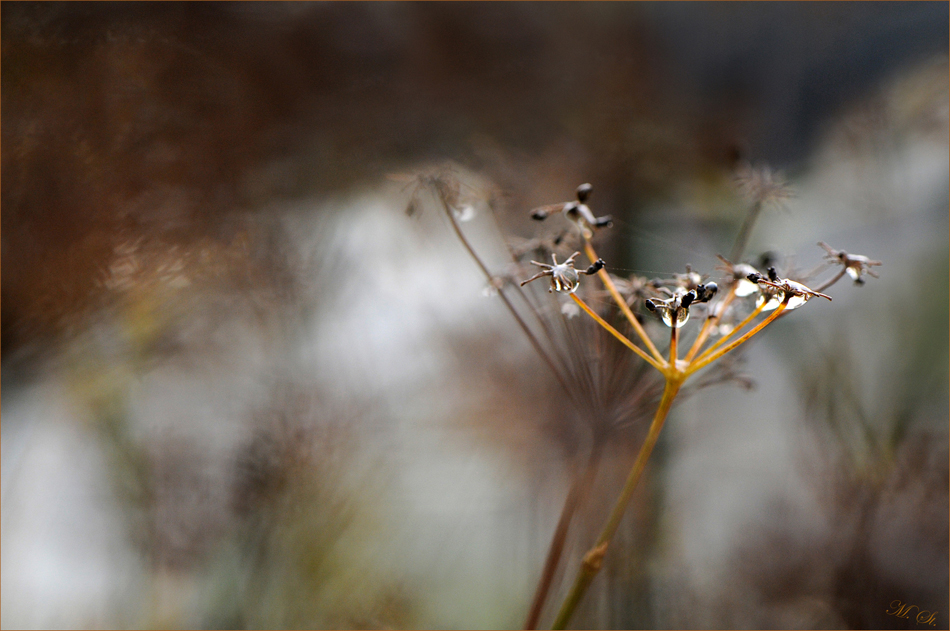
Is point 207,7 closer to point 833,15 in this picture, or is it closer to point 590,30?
point 590,30

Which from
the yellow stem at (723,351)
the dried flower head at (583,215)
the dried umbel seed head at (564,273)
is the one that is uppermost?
the dried flower head at (583,215)

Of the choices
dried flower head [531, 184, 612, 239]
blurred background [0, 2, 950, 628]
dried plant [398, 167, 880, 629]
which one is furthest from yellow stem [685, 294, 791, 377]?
blurred background [0, 2, 950, 628]

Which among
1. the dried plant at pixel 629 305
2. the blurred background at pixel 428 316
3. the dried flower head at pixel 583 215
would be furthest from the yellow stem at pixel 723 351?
the blurred background at pixel 428 316

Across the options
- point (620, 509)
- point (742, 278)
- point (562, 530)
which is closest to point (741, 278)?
point (742, 278)

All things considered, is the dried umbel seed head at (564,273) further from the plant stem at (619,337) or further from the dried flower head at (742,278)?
the dried flower head at (742,278)

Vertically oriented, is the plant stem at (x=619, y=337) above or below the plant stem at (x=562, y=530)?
above

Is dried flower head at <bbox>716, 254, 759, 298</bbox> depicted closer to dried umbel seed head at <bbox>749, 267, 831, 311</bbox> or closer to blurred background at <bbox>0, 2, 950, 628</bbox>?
dried umbel seed head at <bbox>749, 267, 831, 311</bbox>

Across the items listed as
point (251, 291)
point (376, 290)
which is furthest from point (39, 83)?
point (376, 290)
